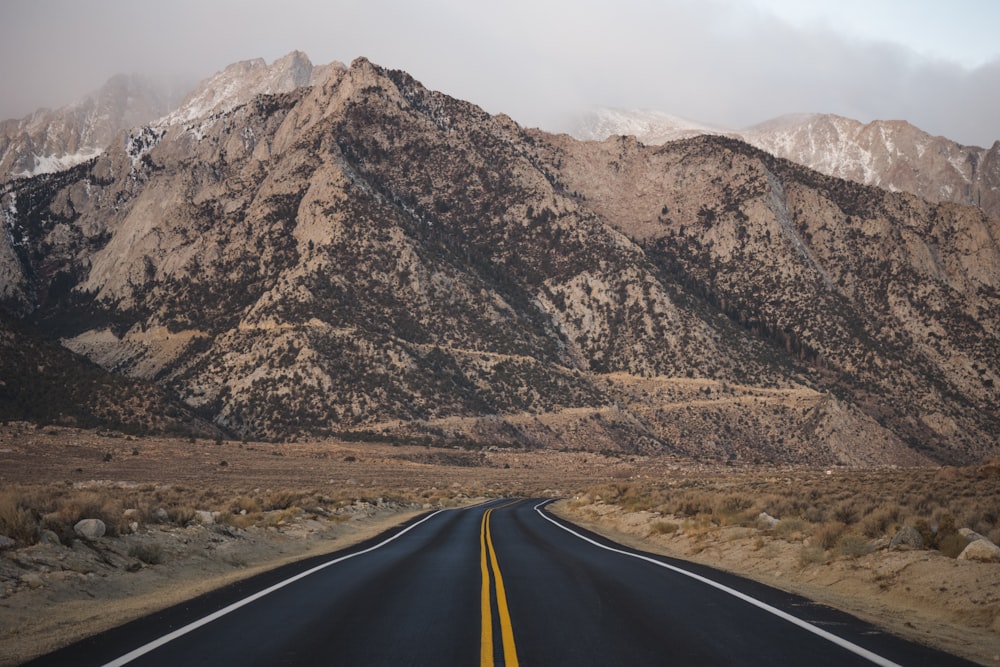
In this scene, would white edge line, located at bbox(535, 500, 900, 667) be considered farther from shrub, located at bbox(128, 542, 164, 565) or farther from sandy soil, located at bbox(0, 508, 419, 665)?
shrub, located at bbox(128, 542, 164, 565)

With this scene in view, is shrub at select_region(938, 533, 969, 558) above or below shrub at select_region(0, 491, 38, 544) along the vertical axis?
above

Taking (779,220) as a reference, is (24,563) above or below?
below

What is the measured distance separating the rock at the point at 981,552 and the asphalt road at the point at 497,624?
12.2 ft

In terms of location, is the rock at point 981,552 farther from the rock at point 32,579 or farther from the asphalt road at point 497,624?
the rock at point 32,579

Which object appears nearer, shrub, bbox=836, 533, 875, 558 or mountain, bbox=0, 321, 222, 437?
shrub, bbox=836, 533, 875, 558

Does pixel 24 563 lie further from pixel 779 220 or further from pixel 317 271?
pixel 779 220

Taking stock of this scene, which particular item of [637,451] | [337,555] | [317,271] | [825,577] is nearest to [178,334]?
[317,271]

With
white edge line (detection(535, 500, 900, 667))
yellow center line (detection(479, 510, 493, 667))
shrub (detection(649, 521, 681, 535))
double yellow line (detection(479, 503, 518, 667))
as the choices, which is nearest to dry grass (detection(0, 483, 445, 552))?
yellow center line (detection(479, 510, 493, 667))

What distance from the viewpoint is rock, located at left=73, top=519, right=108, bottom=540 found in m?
16.4

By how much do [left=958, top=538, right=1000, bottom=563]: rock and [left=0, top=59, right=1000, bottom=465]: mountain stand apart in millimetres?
80292

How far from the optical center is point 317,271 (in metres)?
111

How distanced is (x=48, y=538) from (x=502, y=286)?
11878 cm

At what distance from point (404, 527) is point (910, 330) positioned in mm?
127302

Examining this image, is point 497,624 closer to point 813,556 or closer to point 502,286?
point 813,556
